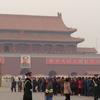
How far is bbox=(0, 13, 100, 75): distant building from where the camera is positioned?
5722 cm

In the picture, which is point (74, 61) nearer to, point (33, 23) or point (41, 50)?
point (41, 50)

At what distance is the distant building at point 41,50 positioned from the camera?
57.2 meters

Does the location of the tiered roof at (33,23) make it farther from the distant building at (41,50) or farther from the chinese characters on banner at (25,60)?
the chinese characters on banner at (25,60)

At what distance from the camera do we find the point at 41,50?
195 feet

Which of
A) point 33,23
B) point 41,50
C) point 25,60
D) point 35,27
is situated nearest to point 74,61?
point 41,50

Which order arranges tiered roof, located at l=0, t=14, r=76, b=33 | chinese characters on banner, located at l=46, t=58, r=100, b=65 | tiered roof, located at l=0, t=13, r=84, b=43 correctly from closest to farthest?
chinese characters on banner, located at l=46, t=58, r=100, b=65, tiered roof, located at l=0, t=13, r=84, b=43, tiered roof, located at l=0, t=14, r=76, b=33

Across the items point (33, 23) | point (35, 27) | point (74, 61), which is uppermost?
point (33, 23)

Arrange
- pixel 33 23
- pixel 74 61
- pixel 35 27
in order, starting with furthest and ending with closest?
1. pixel 33 23
2. pixel 35 27
3. pixel 74 61

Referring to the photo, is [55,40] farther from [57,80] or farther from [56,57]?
[57,80]

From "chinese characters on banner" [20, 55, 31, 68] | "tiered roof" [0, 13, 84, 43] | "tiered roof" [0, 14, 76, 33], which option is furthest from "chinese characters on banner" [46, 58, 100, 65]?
"tiered roof" [0, 14, 76, 33]

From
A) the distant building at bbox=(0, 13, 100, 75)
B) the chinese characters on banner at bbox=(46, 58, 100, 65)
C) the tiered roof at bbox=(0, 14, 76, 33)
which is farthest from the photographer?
the tiered roof at bbox=(0, 14, 76, 33)

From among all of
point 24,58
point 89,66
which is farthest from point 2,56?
point 89,66

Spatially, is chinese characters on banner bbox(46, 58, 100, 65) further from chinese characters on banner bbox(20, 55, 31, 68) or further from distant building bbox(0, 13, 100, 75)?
chinese characters on banner bbox(20, 55, 31, 68)

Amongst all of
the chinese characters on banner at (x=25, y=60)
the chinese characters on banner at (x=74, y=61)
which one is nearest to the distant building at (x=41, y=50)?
the chinese characters on banner at (x=74, y=61)
